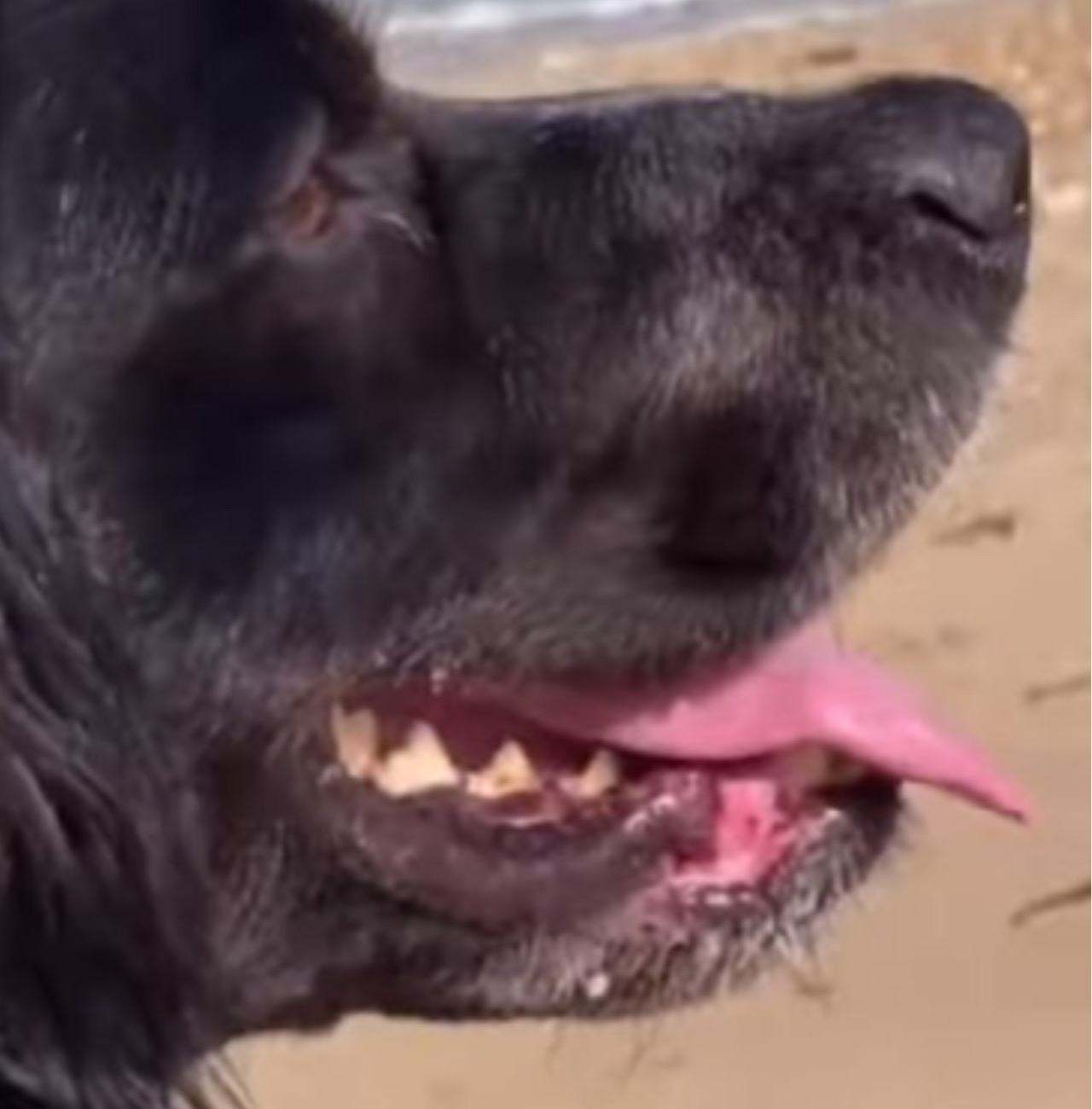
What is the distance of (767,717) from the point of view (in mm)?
3863

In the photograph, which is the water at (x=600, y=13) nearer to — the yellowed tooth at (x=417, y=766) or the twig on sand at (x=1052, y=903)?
the twig on sand at (x=1052, y=903)

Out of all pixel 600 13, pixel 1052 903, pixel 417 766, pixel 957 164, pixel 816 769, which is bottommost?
pixel 600 13

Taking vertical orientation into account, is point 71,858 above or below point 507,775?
above

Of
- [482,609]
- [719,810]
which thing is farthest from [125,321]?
[719,810]

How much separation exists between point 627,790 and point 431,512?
0.89 ft

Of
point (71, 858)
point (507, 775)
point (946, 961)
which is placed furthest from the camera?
point (946, 961)

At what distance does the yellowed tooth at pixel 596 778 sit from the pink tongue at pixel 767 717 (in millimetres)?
15

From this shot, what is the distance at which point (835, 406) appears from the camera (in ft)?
12.5

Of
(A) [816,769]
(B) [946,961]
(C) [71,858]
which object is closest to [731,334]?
(A) [816,769]

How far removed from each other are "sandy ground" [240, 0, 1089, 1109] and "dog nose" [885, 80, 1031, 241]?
3.97ft

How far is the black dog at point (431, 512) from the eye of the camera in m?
3.59

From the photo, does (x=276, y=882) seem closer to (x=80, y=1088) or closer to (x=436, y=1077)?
(x=80, y=1088)

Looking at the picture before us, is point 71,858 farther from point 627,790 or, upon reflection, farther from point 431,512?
point 627,790

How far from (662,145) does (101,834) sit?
67 centimetres
